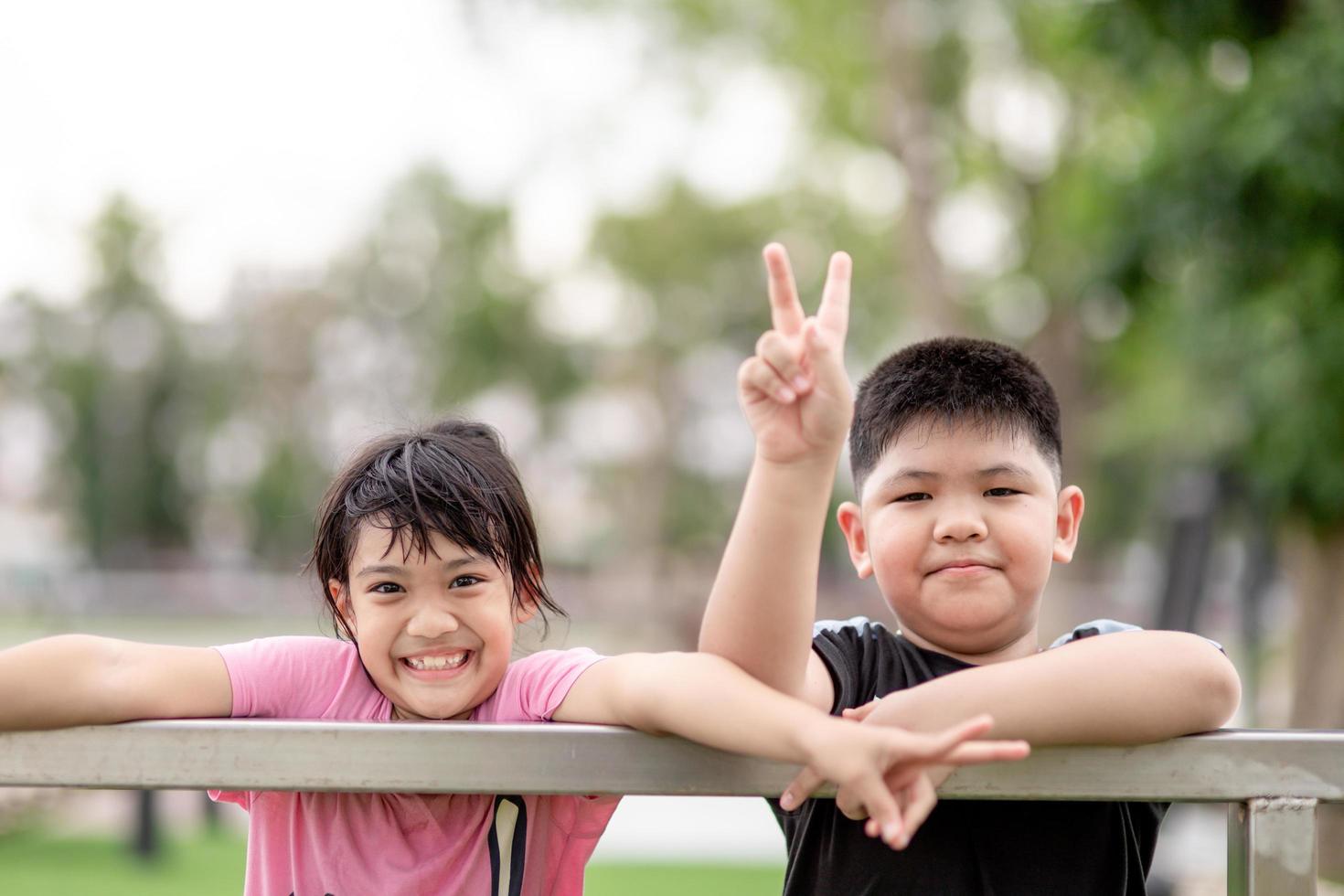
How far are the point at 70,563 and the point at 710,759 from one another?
37.9 meters

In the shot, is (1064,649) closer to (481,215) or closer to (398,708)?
(398,708)

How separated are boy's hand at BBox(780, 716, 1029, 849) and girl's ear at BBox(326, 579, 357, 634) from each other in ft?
2.43

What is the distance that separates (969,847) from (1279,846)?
1.32 feet

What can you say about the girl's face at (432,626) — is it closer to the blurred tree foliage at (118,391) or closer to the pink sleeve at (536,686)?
the pink sleeve at (536,686)

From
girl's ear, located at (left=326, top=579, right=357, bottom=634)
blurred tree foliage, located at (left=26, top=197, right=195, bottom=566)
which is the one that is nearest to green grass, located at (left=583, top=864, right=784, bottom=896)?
girl's ear, located at (left=326, top=579, right=357, bottom=634)

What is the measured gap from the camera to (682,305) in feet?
95.1

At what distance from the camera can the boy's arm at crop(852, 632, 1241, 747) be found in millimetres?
1257

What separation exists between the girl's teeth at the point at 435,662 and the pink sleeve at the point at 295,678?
0.33ft

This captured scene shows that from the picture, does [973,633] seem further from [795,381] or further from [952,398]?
[795,381]

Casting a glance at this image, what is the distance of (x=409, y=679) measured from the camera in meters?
1.60

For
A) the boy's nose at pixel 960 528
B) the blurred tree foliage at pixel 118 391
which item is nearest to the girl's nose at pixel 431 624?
the boy's nose at pixel 960 528

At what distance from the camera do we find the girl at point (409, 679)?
4.40 ft

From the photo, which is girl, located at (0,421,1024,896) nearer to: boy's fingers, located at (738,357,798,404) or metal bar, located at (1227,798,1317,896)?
boy's fingers, located at (738,357,798,404)

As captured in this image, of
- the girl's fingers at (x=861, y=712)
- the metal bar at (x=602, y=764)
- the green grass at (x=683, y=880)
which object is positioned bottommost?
the green grass at (x=683, y=880)
